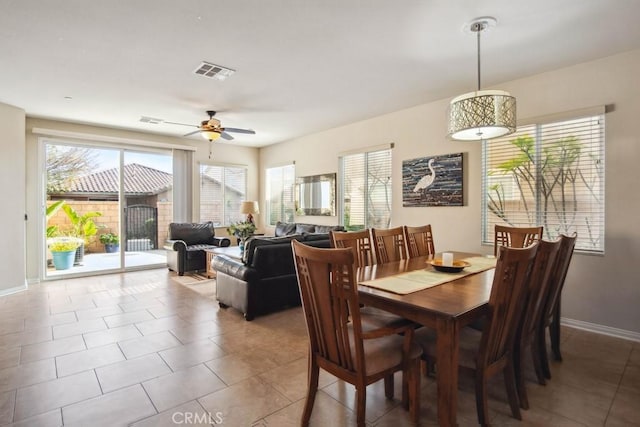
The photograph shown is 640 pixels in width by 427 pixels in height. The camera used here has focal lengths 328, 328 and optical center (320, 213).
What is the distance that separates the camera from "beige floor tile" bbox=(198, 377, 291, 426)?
1938 millimetres

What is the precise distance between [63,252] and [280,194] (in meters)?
4.14

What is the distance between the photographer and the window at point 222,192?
23.6ft

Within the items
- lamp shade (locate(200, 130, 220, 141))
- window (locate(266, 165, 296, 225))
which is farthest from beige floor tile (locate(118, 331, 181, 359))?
window (locate(266, 165, 296, 225))

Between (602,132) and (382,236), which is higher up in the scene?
(602,132)

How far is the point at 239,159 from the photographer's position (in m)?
7.70

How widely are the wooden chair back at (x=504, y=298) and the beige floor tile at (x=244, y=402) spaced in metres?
1.25

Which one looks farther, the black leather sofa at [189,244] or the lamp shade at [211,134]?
the black leather sofa at [189,244]

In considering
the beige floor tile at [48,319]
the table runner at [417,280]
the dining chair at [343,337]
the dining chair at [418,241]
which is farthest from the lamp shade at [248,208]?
the dining chair at [343,337]

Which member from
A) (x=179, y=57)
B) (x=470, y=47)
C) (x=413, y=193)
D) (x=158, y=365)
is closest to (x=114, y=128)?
(x=179, y=57)

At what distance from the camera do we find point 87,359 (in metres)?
2.67

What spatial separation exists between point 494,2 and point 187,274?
584 centimetres

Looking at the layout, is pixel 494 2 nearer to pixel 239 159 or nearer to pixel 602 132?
pixel 602 132

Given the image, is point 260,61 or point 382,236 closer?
point 382,236

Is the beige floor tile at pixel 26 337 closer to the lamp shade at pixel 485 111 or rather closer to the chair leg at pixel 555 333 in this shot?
the lamp shade at pixel 485 111
